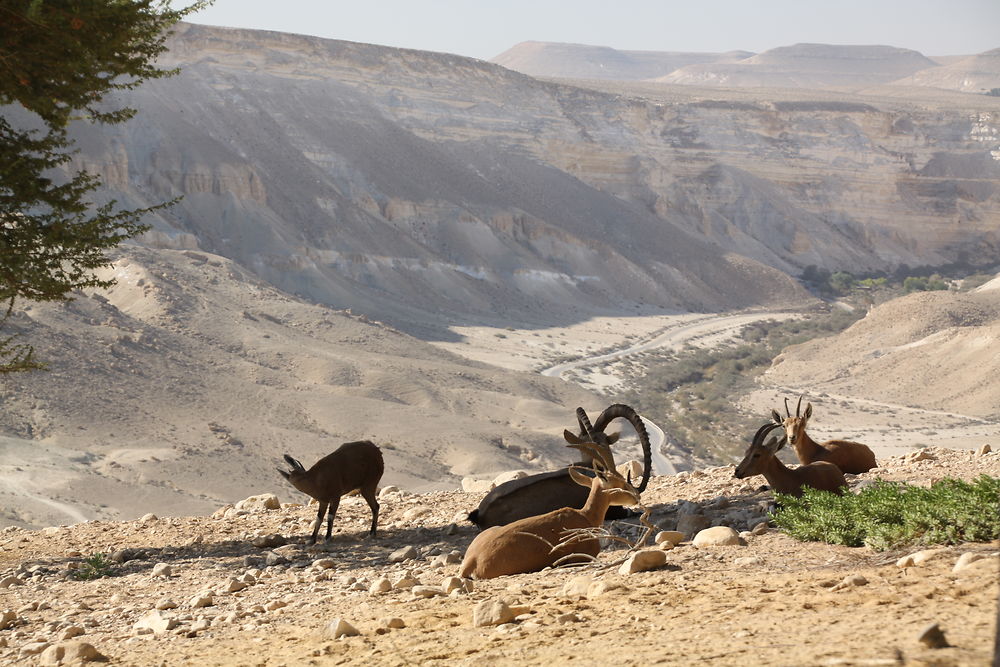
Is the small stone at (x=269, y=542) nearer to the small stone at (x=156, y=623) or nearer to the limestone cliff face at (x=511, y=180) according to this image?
the small stone at (x=156, y=623)

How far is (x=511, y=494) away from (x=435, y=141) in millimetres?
76683

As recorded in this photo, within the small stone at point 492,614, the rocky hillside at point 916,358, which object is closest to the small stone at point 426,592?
the small stone at point 492,614

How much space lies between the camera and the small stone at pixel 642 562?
712 centimetres

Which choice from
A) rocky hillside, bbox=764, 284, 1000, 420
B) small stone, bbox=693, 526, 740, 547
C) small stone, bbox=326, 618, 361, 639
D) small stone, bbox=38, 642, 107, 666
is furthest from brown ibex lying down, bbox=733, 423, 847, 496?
rocky hillside, bbox=764, 284, 1000, 420

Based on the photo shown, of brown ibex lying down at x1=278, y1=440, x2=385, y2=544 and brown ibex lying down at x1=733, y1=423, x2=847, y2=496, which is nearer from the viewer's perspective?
brown ibex lying down at x1=733, y1=423, x2=847, y2=496

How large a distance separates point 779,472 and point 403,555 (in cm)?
370

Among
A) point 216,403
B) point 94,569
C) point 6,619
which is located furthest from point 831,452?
point 216,403

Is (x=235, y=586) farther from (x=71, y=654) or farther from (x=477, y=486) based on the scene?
(x=477, y=486)

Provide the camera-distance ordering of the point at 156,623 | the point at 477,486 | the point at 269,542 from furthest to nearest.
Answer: the point at 477,486
the point at 269,542
the point at 156,623

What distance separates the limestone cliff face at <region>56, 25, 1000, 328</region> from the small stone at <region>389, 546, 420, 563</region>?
48.6 m

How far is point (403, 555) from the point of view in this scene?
973 centimetres

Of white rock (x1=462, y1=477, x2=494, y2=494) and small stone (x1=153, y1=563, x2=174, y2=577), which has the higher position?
small stone (x1=153, y1=563, x2=174, y2=577)

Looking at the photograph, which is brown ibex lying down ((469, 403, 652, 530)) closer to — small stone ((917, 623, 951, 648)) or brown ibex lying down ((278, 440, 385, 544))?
brown ibex lying down ((278, 440, 385, 544))

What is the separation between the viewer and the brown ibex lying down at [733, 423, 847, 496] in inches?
392
